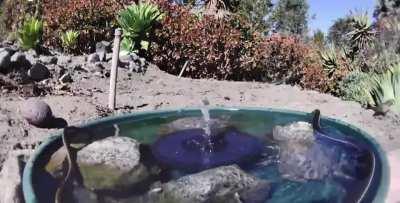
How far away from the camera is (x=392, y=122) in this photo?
646 centimetres

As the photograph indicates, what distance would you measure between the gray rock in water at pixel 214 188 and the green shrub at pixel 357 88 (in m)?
4.31

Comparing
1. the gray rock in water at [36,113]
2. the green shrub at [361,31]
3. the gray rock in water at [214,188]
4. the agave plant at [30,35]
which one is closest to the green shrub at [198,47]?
the agave plant at [30,35]

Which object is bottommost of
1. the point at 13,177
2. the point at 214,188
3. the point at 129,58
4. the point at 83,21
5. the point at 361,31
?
the point at 13,177

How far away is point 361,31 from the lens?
13586mm

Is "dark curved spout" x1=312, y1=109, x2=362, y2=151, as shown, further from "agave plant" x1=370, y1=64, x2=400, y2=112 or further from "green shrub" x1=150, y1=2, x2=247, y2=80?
"green shrub" x1=150, y1=2, x2=247, y2=80

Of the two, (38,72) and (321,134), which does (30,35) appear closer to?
(38,72)

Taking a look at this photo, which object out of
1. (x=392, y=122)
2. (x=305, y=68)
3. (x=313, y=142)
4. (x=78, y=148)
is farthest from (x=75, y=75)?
(x=305, y=68)

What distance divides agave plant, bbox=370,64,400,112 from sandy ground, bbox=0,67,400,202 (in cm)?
30

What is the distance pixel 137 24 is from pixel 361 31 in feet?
22.4

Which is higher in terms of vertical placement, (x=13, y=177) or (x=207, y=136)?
(x=207, y=136)

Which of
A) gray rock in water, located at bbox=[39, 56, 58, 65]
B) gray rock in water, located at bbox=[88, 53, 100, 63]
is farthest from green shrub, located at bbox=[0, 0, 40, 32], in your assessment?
gray rock in water, located at bbox=[39, 56, 58, 65]

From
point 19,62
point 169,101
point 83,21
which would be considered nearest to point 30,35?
point 83,21

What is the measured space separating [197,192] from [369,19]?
11476mm

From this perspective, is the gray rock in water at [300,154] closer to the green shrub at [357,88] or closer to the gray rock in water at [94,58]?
the green shrub at [357,88]
